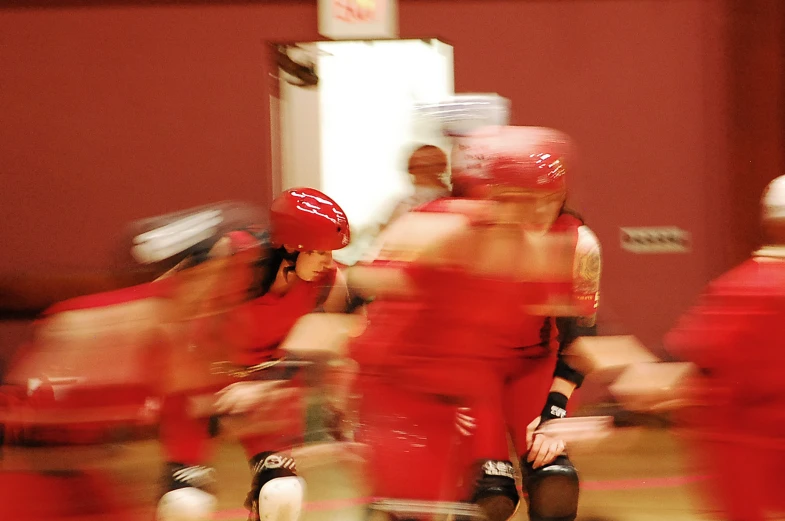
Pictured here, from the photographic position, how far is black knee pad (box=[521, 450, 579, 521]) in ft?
9.29

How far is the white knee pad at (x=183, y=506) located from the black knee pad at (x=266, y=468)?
0.17 meters

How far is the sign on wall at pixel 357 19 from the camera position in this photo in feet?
18.5

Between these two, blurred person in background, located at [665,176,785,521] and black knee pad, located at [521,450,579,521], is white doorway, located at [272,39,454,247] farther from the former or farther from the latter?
blurred person in background, located at [665,176,785,521]

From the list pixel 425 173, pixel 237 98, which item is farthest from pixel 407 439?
pixel 237 98

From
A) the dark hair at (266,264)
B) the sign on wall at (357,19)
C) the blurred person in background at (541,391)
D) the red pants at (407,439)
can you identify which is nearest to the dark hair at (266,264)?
the dark hair at (266,264)

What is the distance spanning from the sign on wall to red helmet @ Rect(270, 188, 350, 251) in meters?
2.74

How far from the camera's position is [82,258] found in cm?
577

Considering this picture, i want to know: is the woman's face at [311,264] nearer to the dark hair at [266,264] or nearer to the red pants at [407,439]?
the dark hair at [266,264]

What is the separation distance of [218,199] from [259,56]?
97 cm

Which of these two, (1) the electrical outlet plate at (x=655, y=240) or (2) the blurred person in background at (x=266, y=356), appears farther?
(1) the electrical outlet plate at (x=655, y=240)

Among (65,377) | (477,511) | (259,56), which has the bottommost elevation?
(477,511)

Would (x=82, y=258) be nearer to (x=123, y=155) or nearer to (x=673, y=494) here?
(x=123, y=155)

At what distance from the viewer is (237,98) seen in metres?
5.71

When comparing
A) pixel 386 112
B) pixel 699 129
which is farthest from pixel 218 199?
pixel 699 129
